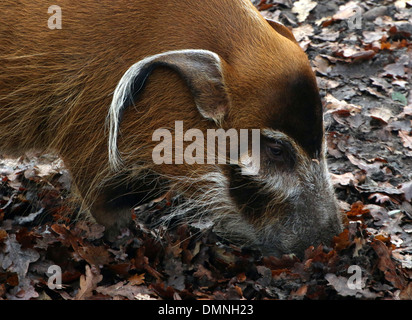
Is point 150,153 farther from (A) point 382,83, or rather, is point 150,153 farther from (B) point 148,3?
(A) point 382,83

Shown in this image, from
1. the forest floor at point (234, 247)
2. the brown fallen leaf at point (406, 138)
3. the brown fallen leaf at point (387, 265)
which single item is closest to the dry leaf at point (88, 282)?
the forest floor at point (234, 247)

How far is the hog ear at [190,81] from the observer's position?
4.22 m

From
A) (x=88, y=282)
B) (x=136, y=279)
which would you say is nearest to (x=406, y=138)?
(x=136, y=279)

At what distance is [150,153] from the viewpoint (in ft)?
15.0

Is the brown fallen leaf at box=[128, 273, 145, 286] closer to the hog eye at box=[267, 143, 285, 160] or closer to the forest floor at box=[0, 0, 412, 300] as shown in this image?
the forest floor at box=[0, 0, 412, 300]

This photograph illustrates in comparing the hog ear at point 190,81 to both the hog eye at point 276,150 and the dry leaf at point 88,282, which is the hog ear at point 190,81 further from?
the dry leaf at point 88,282

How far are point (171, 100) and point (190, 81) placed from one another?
226 millimetres

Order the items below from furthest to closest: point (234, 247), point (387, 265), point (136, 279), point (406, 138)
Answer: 1. point (406, 138)
2. point (234, 247)
3. point (387, 265)
4. point (136, 279)

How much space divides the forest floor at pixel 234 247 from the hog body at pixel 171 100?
0.32 metres

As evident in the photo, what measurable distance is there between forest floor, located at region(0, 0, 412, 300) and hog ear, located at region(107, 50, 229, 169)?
106 cm

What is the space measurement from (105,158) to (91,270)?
887mm

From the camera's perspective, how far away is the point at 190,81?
14.1ft

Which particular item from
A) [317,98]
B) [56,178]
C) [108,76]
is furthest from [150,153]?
[56,178]

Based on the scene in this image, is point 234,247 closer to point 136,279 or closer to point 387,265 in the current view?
point 136,279
